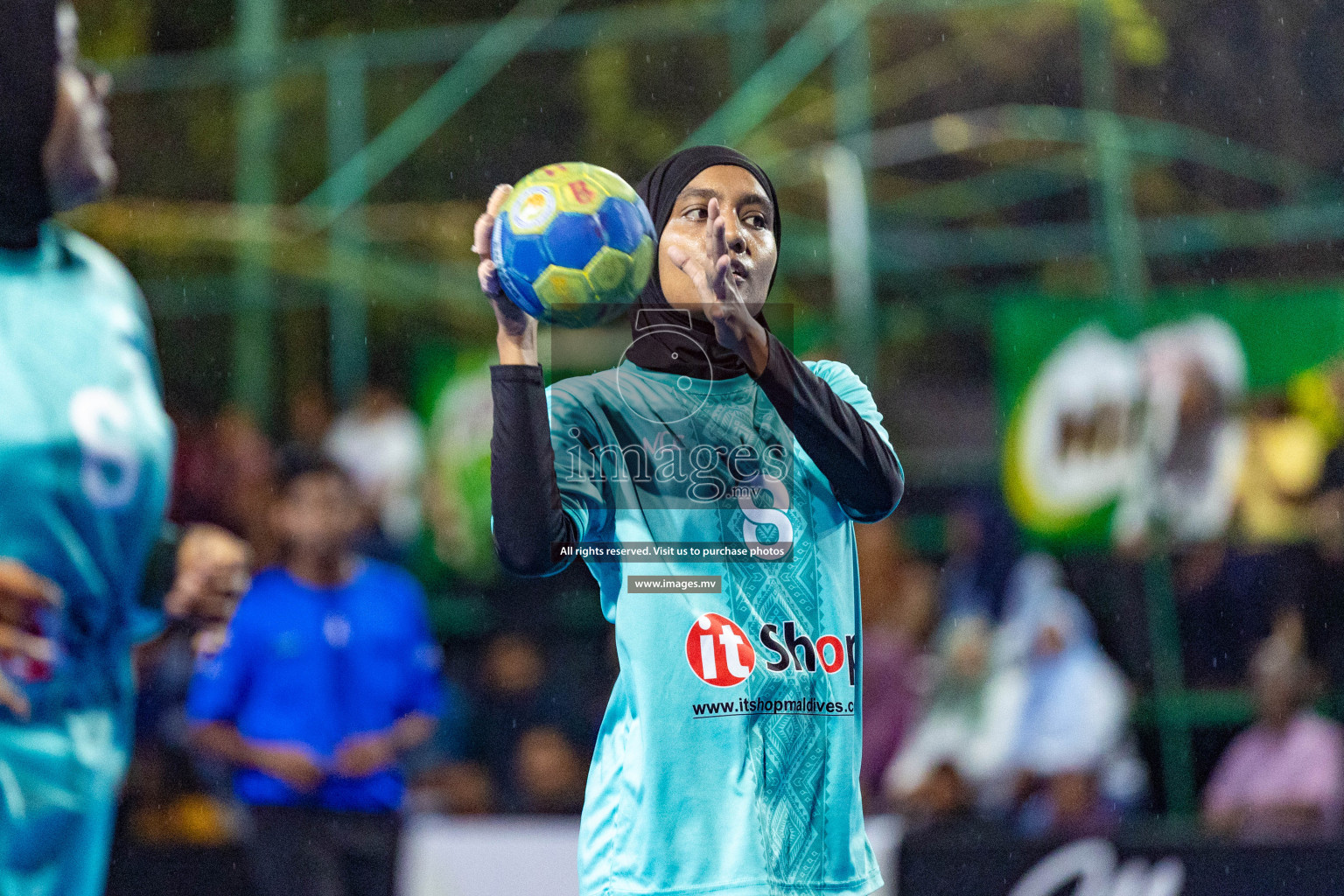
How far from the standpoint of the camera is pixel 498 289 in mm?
1989

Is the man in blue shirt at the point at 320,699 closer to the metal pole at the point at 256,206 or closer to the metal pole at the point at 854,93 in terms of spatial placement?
the metal pole at the point at 256,206

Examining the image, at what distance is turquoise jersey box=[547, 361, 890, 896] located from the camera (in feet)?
6.16

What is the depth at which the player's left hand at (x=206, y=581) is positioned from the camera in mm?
2391

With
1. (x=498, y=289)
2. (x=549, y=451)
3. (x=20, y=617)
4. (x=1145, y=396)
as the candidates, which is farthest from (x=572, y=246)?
(x=1145, y=396)

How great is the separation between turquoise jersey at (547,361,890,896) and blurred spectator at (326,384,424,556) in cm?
334

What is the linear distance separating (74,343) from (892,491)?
4.90 feet

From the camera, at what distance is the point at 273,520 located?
13.8ft

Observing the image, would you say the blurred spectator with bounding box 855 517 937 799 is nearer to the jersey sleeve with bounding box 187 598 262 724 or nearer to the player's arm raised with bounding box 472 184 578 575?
the jersey sleeve with bounding box 187 598 262 724

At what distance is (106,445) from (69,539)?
0.18 metres

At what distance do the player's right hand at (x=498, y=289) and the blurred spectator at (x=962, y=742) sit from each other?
2.99 meters

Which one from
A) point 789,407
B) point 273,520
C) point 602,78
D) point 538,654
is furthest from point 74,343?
point 602,78

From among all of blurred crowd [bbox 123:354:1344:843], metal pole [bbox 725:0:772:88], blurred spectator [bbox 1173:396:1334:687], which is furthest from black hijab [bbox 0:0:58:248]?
blurred spectator [bbox 1173:396:1334:687]

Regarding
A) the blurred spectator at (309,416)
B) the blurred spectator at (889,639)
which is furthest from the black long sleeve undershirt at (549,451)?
the blurred spectator at (309,416)

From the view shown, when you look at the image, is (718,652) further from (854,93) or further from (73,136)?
(854,93)
